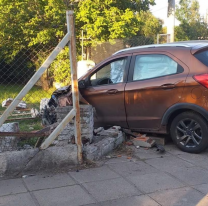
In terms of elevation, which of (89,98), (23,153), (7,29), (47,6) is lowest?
(23,153)

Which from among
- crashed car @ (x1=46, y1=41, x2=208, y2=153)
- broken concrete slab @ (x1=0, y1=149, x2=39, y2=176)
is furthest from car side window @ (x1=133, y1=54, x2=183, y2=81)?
Answer: broken concrete slab @ (x1=0, y1=149, x2=39, y2=176)

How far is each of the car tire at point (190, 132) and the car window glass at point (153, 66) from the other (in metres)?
0.80

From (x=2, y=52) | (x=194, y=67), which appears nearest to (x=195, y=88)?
(x=194, y=67)

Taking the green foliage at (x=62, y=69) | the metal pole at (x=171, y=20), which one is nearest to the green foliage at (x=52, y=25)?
the green foliage at (x=62, y=69)

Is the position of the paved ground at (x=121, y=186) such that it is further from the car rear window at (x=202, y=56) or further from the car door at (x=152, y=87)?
the car rear window at (x=202, y=56)

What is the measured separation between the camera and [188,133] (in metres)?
5.38

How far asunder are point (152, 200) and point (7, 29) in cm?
819

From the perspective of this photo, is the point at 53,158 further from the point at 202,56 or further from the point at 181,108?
the point at 202,56

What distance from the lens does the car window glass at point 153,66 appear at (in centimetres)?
558

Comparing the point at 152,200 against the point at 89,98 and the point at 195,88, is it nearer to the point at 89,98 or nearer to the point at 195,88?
the point at 195,88

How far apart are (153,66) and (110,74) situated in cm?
91

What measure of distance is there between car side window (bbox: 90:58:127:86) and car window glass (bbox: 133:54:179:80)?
0.30m

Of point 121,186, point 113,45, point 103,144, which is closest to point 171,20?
point 113,45

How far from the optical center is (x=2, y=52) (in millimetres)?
9914
